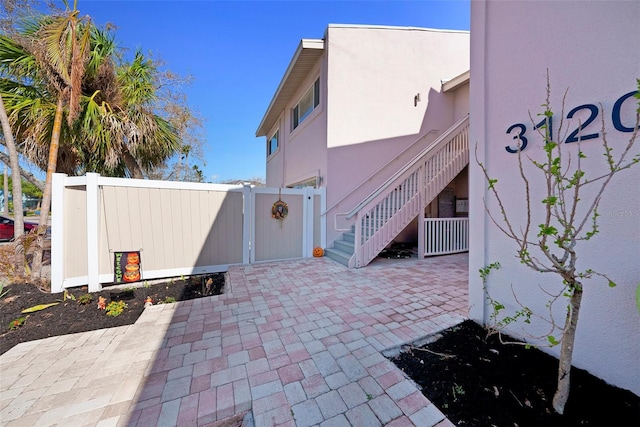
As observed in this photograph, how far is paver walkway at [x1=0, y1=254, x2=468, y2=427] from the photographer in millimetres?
1616

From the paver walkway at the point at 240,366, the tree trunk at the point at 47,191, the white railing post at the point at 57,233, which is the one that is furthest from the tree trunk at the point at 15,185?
the paver walkway at the point at 240,366

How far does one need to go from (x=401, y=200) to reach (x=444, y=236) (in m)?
1.70

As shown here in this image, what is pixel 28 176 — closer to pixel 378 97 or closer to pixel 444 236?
pixel 378 97

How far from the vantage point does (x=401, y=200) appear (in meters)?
5.68

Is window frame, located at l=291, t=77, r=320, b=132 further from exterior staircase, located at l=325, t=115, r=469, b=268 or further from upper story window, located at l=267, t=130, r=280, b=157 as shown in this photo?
exterior staircase, located at l=325, t=115, r=469, b=268

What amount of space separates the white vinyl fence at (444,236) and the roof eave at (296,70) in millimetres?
5583

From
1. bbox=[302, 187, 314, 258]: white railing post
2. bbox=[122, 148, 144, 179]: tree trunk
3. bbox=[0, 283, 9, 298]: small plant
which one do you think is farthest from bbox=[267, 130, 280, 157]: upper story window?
bbox=[0, 283, 9, 298]: small plant

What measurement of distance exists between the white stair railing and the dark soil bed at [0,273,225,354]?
119 inches

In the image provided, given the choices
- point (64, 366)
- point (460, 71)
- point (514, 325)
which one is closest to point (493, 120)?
point (514, 325)

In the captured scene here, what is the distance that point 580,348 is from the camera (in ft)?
6.24

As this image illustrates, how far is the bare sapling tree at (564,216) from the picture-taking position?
1358 mm

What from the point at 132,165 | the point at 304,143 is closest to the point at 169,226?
the point at 132,165

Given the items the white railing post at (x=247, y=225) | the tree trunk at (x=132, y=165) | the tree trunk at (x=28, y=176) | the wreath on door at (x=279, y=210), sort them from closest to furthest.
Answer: the tree trunk at (x=28, y=176)
the white railing post at (x=247, y=225)
the wreath on door at (x=279, y=210)
the tree trunk at (x=132, y=165)

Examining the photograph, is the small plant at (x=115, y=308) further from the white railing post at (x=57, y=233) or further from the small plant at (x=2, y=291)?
the small plant at (x=2, y=291)
